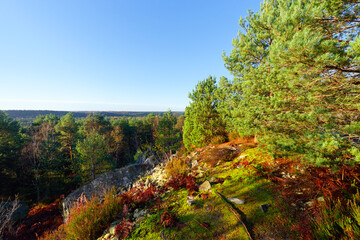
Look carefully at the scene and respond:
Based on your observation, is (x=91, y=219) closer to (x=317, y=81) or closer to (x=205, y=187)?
(x=205, y=187)

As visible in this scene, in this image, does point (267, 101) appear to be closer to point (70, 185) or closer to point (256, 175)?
point (256, 175)

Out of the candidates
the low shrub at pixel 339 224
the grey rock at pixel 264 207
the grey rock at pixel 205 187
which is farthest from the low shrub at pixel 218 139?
Answer: the low shrub at pixel 339 224

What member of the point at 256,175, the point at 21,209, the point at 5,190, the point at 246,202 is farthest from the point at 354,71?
the point at 5,190

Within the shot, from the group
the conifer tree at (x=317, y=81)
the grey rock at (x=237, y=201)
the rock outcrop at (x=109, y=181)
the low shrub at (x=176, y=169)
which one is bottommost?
the rock outcrop at (x=109, y=181)

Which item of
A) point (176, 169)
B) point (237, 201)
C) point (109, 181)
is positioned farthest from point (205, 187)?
point (109, 181)

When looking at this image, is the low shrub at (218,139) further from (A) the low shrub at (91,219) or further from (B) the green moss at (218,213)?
(A) the low shrub at (91,219)

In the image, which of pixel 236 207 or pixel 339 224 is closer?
pixel 339 224

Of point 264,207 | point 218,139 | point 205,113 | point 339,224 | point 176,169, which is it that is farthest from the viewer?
point 205,113

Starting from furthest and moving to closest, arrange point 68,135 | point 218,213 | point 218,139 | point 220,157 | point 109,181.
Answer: point 68,135 < point 109,181 < point 218,139 < point 220,157 < point 218,213

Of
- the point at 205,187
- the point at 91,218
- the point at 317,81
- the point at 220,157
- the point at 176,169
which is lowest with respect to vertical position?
the point at 91,218

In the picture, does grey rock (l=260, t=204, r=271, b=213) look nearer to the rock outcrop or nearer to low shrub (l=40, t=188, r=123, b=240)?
low shrub (l=40, t=188, r=123, b=240)

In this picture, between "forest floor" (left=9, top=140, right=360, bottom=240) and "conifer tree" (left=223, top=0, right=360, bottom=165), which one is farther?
"conifer tree" (left=223, top=0, right=360, bottom=165)

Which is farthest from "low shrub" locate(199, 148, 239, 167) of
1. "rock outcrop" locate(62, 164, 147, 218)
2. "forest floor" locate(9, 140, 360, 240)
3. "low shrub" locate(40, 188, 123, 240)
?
"rock outcrop" locate(62, 164, 147, 218)

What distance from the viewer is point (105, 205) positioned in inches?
161
